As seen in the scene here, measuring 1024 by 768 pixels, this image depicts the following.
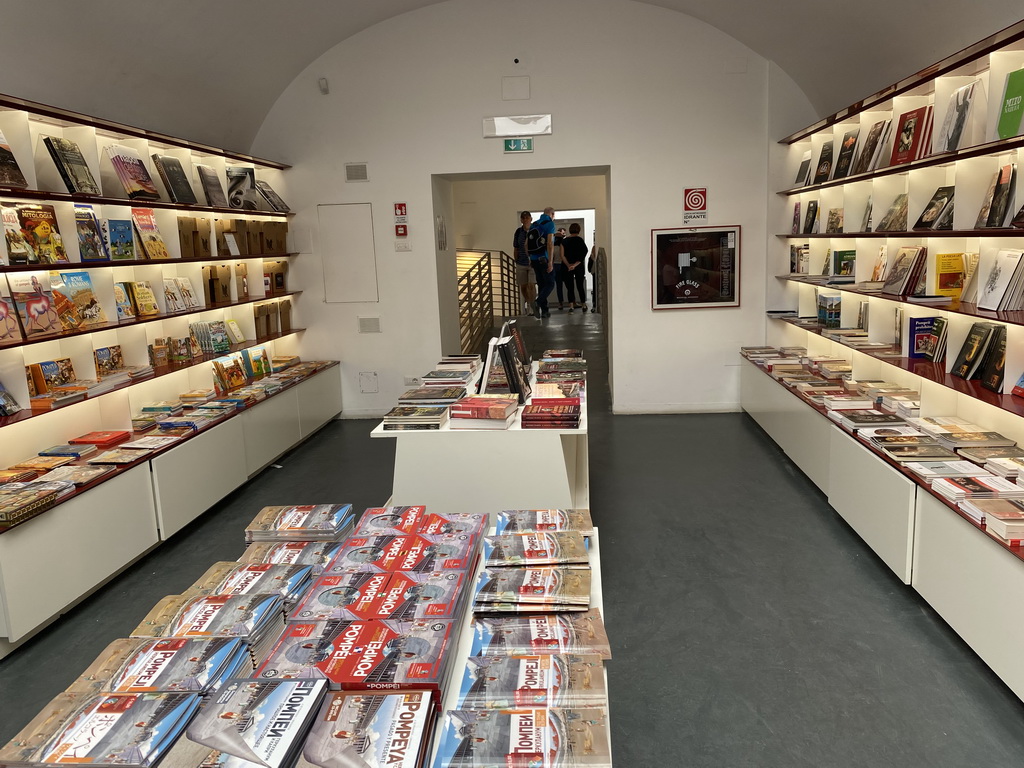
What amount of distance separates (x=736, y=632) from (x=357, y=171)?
5.97 meters

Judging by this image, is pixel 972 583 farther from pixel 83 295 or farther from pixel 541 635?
pixel 83 295

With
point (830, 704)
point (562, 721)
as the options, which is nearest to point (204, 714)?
point (562, 721)

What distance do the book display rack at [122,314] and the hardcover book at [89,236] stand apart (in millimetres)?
12

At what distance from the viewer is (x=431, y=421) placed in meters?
4.18

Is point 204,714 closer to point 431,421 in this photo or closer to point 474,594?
point 474,594

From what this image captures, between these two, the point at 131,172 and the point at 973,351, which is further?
the point at 131,172

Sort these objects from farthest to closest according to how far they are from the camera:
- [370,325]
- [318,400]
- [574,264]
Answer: [574,264] < [370,325] < [318,400]

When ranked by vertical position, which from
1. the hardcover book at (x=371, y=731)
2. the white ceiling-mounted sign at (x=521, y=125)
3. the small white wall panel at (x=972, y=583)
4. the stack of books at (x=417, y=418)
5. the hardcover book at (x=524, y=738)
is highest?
the white ceiling-mounted sign at (x=521, y=125)

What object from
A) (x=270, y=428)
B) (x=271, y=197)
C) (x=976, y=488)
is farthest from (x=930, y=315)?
(x=271, y=197)

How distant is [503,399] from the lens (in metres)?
4.32

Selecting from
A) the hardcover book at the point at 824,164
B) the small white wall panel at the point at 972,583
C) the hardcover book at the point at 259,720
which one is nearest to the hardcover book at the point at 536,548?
the hardcover book at the point at 259,720

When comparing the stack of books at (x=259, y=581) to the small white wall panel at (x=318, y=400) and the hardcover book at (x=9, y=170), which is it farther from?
the small white wall panel at (x=318, y=400)

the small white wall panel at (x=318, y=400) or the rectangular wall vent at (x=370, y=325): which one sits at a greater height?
the rectangular wall vent at (x=370, y=325)

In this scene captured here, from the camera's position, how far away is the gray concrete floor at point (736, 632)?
2.81 metres
